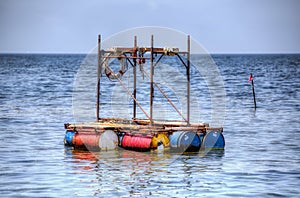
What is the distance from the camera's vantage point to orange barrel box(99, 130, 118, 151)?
3938cm

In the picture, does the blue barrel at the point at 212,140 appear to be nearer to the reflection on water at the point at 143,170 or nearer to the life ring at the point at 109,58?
the reflection on water at the point at 143,170

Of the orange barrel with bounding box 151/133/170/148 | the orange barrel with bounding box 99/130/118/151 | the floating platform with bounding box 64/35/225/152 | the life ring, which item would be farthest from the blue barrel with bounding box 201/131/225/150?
the life ring

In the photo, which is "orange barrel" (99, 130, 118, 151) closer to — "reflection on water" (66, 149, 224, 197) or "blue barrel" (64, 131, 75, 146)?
"reflection on water" (66, 149, 224, 197)

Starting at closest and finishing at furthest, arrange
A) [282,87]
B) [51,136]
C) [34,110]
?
[51,136]
[34,110]
[282,87]

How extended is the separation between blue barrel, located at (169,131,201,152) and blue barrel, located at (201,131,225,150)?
37 cm

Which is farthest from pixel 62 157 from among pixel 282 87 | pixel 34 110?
pixel 282 87

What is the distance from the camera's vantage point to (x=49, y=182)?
107ft

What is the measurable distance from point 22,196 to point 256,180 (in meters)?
9.15

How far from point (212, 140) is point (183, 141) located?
1.78m

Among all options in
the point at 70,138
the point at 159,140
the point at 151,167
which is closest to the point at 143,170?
the point at 151,167

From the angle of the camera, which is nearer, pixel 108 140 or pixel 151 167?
pixel 151 167

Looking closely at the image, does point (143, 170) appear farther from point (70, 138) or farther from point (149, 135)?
point (70, 138)

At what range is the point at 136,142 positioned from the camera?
128 feet

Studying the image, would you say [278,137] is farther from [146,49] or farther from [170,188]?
[170,188]
